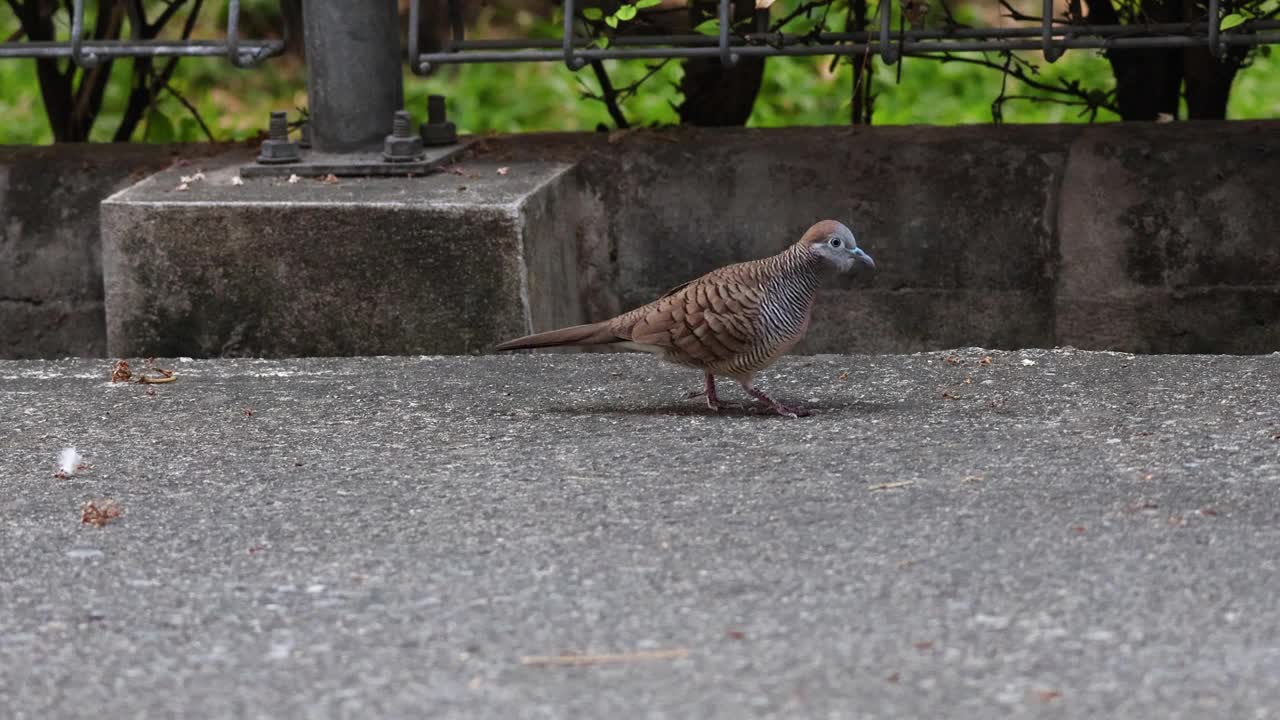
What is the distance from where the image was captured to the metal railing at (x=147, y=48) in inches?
218

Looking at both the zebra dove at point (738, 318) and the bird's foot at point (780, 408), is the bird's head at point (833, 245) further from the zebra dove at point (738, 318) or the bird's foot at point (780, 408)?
the bird's foot at point (780, 408)

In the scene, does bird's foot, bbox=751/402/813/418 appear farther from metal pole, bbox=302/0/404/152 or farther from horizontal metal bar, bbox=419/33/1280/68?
metal pole, bbox=302/0/404/152

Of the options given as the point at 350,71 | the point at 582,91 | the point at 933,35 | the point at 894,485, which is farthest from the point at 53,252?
the point at 582,91

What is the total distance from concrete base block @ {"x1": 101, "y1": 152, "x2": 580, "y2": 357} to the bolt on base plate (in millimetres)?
157

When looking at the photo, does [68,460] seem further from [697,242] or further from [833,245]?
[697,242]

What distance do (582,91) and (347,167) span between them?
459cm

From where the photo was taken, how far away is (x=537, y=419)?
4.55 meters

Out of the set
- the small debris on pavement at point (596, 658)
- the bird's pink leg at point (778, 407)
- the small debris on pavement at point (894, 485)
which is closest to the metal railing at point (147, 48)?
the bird's pink leg at point (778, 407)

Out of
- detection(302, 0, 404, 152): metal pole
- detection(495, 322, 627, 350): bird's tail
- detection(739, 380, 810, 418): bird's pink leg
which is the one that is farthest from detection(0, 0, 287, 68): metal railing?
detection(739, 380, 810, 418): bird's pink leg

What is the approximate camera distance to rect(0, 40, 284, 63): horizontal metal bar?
18.3ft

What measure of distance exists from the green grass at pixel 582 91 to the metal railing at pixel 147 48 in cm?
204

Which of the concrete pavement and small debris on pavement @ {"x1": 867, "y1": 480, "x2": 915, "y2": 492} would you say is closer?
the concrete pavement

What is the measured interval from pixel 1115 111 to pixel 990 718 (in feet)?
14.2

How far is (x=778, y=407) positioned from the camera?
4.53 meters
